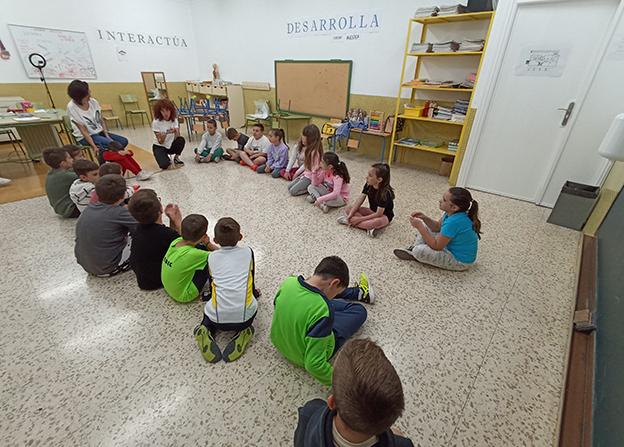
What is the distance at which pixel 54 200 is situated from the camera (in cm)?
270

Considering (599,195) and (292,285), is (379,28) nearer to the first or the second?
(599,195)

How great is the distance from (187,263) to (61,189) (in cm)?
199

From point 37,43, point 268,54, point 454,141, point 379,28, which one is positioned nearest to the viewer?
point 454,141

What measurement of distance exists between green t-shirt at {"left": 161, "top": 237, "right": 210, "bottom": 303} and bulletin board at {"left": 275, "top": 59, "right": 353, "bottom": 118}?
Result: 15.2 ft

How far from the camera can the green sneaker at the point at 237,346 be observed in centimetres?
146

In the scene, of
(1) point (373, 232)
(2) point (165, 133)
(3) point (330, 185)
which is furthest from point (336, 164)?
(2) point (165, 133)

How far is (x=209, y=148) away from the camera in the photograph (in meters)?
4.74

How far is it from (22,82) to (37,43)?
85cm

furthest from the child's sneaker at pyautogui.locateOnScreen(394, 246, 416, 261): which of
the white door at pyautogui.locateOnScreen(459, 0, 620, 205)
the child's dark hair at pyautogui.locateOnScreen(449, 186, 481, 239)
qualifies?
the white door at pyautogui.locateOnScreen(459, 0, 620, 205)

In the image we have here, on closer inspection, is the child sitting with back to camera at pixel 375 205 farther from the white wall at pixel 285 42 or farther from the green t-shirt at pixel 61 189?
the white wall at pixel 285 42

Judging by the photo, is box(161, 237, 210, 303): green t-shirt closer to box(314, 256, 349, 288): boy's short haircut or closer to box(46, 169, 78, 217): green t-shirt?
box(314, 256, 349, 288): boy's short haircut

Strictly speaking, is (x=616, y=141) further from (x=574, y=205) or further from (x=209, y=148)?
(x=209, y=148)

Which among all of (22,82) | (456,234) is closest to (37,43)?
(22,82)

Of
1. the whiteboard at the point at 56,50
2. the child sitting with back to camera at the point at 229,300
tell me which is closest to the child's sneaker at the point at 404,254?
the child sitting with back to camera at the point at 229,300
